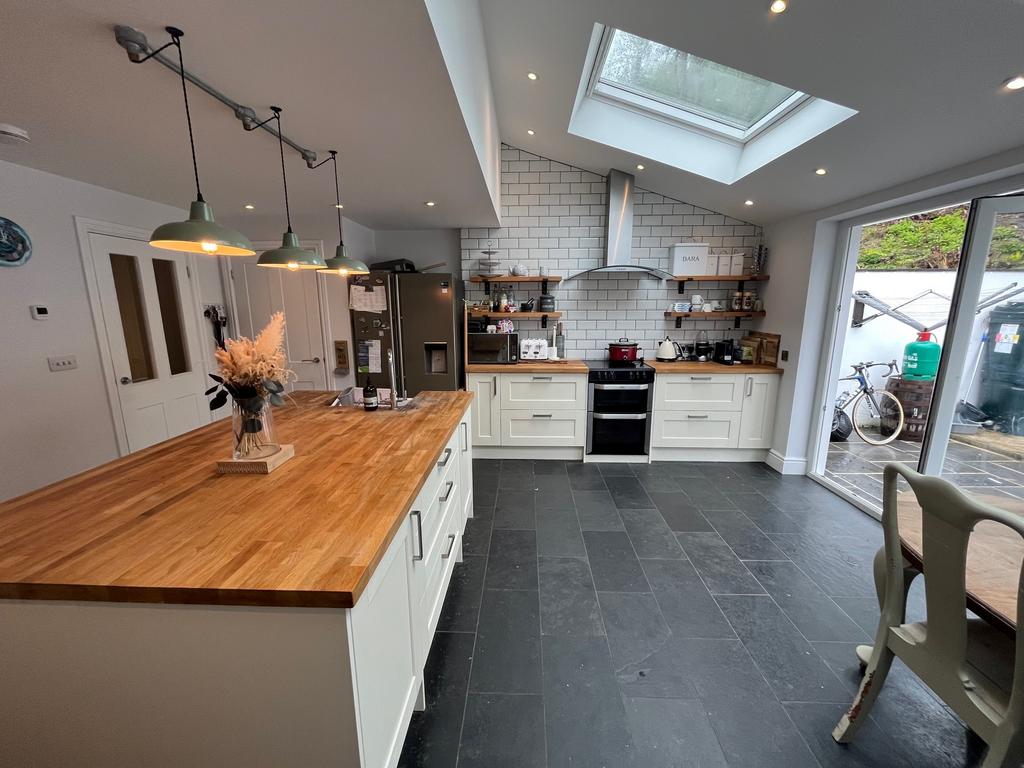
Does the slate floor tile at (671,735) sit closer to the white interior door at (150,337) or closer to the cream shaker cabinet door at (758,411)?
the cream shaker cabinet door at (758,411)

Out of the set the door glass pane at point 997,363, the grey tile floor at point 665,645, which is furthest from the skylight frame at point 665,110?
the grey tile floor at point 665,645

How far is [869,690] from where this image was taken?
51.8 inches

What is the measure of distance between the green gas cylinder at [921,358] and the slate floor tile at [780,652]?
136 inches

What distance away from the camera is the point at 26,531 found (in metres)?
1.06

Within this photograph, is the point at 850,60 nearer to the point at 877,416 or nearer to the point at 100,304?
the point at 877,416

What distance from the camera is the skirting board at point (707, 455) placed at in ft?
12.4

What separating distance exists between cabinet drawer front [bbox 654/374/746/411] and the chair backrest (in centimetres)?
245

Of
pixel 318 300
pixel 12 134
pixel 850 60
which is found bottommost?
pixel 318 300

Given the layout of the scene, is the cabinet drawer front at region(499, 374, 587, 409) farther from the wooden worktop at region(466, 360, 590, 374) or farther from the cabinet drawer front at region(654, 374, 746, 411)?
the cabinet drawer front at region(654, 374, 746, 411)

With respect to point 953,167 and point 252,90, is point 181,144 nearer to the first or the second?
point 252,90

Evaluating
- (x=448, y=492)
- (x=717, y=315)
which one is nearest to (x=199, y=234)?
(x=448, y=492)

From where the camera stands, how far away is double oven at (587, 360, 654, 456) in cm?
362

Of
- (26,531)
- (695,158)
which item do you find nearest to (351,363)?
(26,531)

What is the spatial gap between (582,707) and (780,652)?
93cm
